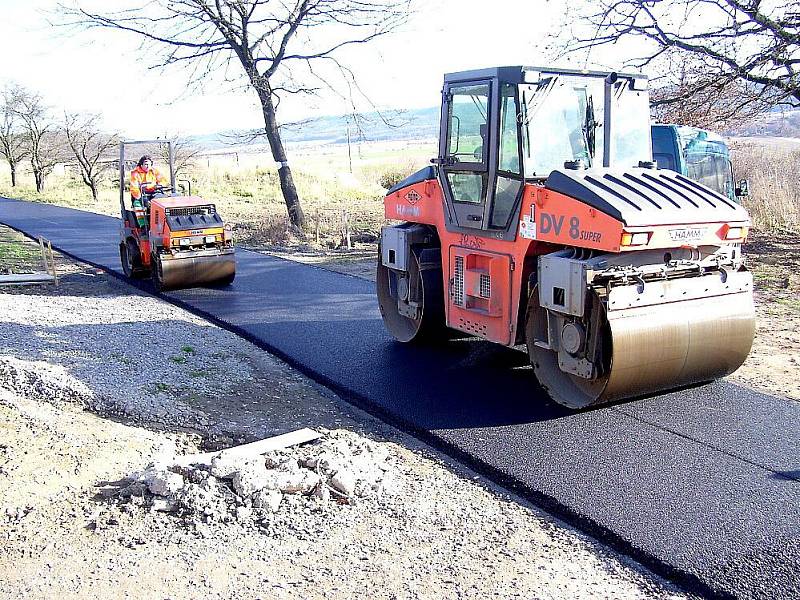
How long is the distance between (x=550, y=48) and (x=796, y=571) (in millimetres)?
10080

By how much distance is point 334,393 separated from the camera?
627 cm

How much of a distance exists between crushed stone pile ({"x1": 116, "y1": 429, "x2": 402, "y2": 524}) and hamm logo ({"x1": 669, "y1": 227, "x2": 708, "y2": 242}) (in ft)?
7.60

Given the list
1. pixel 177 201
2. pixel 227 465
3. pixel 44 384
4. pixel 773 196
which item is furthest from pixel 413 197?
pixel 773 196

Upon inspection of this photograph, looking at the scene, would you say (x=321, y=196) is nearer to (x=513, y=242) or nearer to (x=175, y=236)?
(x=175, y=236)

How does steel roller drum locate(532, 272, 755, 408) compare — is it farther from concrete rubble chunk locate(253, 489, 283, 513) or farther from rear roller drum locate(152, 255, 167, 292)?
rear roller drum locate(152, 255, 167, 292)

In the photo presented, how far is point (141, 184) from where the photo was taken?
1091cm

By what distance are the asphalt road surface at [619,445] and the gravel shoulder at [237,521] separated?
16cm

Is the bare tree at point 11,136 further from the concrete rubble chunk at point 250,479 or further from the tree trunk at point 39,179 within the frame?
the concrete rubble chunk at point 250,479

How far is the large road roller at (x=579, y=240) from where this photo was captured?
5.16 metres

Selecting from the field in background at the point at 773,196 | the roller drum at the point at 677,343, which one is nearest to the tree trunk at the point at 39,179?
the field in background at the point at 773,196

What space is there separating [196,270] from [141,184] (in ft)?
5.25

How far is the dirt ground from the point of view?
6270mm

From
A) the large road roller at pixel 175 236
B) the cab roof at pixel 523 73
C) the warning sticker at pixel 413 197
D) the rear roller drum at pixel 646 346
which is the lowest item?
the rear roller drum at pixel 646 346

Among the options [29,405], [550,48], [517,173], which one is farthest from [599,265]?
[550,48]
